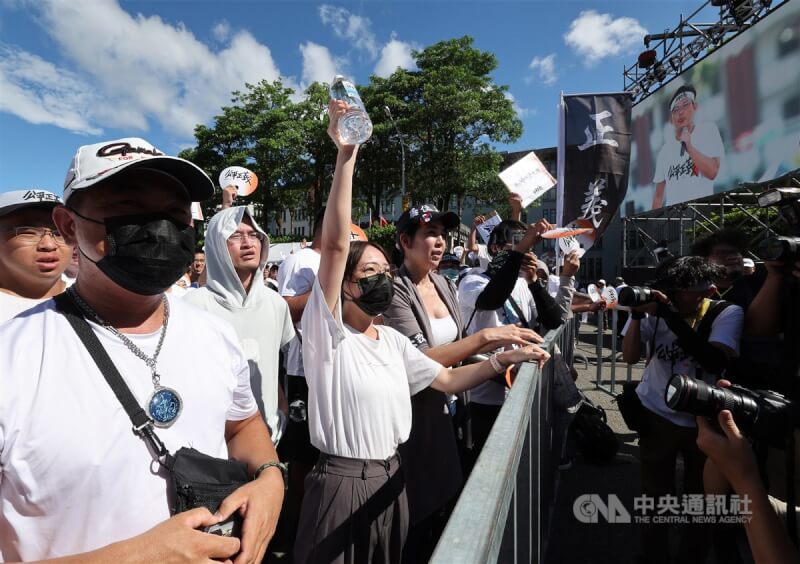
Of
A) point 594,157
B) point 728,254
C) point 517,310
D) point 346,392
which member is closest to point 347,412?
point 346,392

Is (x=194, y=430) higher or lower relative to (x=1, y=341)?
lower

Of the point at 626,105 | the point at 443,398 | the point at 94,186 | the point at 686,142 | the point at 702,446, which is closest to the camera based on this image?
the point at 94,186

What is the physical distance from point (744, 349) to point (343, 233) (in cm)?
241

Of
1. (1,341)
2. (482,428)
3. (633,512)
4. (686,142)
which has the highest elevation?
(686,142)

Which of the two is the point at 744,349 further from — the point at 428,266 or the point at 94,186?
the point at 94,186

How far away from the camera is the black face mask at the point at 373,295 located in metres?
2.04

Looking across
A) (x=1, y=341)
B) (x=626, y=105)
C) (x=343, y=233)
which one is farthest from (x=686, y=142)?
(x=1, y=341)

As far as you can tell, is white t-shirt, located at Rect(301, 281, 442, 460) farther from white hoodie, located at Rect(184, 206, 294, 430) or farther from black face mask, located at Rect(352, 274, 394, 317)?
white hoodie, located at Rect(184, 206, 294, 430)

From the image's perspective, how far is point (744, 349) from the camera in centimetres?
259

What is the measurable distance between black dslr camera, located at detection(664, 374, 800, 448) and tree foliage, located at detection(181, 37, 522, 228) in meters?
23.3

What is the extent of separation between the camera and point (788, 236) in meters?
1.96

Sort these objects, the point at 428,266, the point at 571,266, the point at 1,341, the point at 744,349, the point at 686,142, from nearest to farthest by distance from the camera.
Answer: the point at 1,341, the point at 744,349, the point at 428,266, the point at 571,266, the point at 686,142

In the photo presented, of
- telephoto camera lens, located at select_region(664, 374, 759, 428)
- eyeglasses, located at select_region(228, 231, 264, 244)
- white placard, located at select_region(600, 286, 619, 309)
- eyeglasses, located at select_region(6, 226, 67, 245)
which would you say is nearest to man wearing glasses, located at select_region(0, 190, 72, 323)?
eyeglasses, located at select_region(6, 226, 67, 245)

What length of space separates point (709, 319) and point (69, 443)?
305 centimetres
